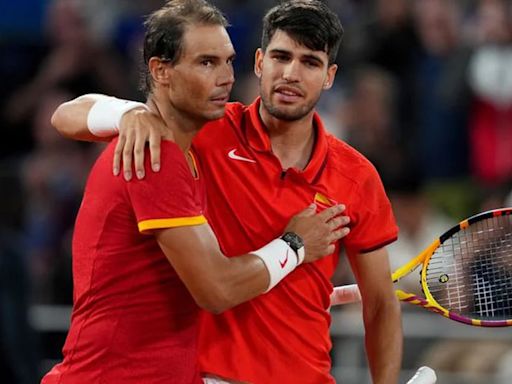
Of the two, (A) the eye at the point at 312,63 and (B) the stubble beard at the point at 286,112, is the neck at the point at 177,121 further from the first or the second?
(A) the eye at the point at 312,63

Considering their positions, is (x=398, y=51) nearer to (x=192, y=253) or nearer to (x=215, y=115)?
(x=215, y=115)

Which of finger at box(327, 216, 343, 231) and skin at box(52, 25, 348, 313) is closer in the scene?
skin at box(52, 25, 348, 313)

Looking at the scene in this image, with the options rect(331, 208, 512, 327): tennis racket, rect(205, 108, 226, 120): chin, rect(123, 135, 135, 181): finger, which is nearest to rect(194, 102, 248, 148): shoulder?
rect(205, 108, 226, 120): chin

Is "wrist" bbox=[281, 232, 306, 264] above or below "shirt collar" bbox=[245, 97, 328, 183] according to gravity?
below

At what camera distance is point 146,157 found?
14.2 feet

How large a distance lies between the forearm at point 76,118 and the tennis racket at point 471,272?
3.89 feet

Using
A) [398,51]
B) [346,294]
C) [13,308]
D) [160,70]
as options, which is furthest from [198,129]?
[398,51]

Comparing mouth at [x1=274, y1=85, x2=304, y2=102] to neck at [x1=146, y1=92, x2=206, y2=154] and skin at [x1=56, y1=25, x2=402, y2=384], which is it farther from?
neck at [x1=146, y1=92, x2=206, y2=154]

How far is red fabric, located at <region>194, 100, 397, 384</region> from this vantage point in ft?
15.7

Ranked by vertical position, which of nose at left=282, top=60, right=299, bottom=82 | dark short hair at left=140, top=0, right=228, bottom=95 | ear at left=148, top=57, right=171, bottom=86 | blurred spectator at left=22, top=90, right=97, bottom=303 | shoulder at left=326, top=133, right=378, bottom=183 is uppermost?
dark short hair at left=140, top=0, right=228, bottom=95

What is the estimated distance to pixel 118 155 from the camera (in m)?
4.40

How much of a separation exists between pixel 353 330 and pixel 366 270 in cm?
303

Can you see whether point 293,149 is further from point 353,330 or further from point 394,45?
point 394,45

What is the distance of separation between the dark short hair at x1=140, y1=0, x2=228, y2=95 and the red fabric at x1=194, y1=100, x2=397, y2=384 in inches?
17.1
